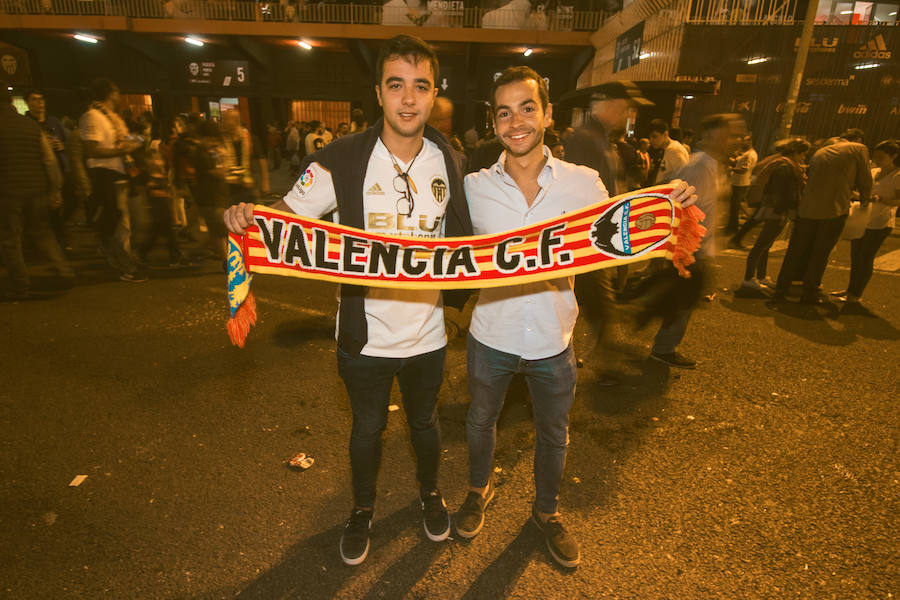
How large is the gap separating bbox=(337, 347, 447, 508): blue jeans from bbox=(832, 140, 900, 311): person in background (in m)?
6.36

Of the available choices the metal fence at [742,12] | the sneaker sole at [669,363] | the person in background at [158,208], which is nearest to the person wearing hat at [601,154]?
the sneaker sole at [669,363]

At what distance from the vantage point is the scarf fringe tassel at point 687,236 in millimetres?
2170

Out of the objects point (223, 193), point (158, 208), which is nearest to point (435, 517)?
point (223, 193)

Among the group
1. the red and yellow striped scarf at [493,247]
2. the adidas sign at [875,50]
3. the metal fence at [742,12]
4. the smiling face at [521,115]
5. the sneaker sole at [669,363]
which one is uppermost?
the metal fence at [742,12]

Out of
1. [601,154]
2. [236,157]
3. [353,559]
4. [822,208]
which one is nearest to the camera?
[353,559]

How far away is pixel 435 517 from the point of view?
2.63 m

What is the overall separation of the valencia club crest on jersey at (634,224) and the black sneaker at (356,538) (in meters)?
1.76

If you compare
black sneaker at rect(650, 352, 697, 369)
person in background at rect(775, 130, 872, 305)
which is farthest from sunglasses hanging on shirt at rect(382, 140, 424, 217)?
person in background at rect(775, 130, 872, 305)

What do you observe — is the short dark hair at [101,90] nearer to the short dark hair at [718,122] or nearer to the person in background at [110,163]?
the person in background at [110,163]

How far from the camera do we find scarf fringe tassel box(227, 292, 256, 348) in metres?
2.33

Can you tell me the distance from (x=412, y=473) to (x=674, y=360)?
9.29 feet

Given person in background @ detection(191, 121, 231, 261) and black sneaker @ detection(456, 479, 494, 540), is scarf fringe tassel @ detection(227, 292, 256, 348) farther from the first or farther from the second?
person in background @ detection(191, 121, 231, 261)

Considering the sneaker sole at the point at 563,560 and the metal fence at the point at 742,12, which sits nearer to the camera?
the sneaker sole at the point at 563,560

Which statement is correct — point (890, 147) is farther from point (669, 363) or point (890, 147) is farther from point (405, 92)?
point (405, 92)
